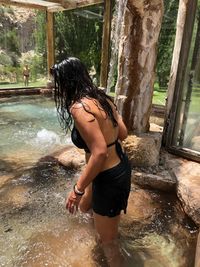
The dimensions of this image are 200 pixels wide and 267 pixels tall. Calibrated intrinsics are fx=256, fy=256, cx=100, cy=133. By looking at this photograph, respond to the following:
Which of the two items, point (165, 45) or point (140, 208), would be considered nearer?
point (140, 208)

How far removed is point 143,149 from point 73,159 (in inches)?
43.1

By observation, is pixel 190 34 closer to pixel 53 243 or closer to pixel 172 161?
pixel 172 161

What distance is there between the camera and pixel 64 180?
3551 mm

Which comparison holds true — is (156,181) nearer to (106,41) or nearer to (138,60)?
(138,60)

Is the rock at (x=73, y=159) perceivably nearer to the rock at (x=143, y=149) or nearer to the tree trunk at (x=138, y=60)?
the rock at (x=143, y=149)

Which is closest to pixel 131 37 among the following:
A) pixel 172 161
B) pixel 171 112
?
pixel 171 112

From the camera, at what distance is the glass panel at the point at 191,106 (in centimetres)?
347

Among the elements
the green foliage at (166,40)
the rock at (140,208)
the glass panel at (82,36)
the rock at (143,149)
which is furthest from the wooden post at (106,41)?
the rock at (140,208)

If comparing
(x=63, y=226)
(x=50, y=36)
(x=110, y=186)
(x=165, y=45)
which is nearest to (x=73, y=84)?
(x=110, y=186)

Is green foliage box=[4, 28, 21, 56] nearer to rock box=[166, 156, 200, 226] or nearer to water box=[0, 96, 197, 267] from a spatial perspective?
Result: water box=[0, 96, 197, 267]

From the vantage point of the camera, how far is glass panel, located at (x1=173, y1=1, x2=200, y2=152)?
11.4 ft

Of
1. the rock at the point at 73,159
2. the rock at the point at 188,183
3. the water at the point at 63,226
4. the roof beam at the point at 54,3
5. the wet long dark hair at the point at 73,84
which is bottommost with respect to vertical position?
the water at the point at 63,226

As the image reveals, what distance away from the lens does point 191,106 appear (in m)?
3.66

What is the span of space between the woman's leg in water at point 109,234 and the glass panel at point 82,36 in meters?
11.0
